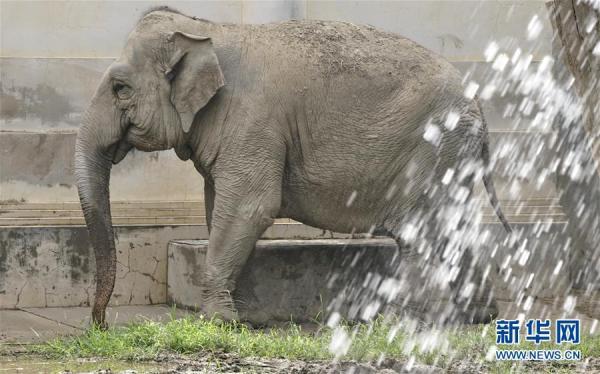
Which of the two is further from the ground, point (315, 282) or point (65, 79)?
point (65, 79)

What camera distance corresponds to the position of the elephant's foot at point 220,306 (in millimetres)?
7746

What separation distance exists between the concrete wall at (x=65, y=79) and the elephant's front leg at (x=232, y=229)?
243 centimetres

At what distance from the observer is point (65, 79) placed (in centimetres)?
1003

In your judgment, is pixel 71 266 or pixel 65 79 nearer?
pixel 71 266

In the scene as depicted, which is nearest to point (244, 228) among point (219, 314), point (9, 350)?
point (219, 314)

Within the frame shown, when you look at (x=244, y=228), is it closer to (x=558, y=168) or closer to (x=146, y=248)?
(x=146, y=248)

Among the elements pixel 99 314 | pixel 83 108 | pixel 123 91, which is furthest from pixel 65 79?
pixel 99 314

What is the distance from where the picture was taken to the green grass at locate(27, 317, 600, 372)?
261 inches

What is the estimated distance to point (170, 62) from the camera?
786 cm

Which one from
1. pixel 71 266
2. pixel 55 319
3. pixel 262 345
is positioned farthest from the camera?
pixel 71 266

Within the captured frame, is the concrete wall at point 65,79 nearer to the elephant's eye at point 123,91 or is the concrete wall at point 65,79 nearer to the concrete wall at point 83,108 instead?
the concrete wall at point 83,108

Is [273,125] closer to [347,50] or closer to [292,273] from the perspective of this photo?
[347,50]

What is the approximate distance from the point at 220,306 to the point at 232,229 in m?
0.50

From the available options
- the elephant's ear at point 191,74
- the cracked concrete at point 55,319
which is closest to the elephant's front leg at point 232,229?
the cracked concrete at point 55,319
